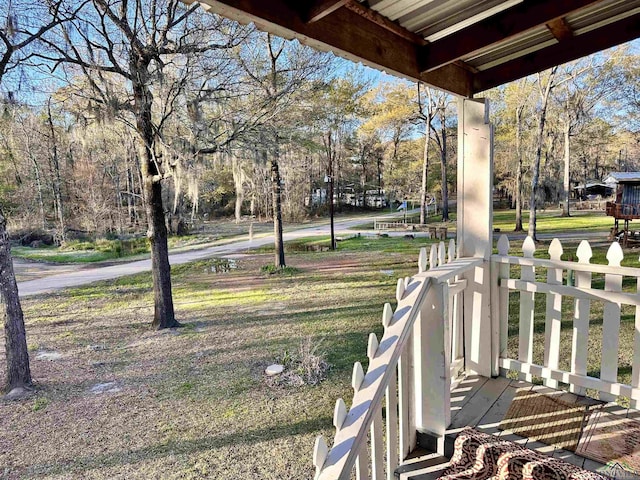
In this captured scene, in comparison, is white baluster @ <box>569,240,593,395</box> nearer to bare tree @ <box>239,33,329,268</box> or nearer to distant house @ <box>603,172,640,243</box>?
bare tree @ <box>239,33,329,268</box>

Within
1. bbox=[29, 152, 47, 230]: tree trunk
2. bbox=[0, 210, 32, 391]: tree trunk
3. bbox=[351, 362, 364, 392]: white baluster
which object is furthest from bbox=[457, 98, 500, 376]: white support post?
bbox=[29, 152, 47, 230]: tree trunk

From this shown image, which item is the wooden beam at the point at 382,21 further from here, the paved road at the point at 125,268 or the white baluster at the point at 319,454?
the paved road at the point at 125,268

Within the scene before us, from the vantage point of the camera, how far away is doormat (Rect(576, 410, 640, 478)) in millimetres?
1398

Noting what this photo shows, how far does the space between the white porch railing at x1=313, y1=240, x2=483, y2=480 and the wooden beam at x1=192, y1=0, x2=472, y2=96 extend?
0.89m

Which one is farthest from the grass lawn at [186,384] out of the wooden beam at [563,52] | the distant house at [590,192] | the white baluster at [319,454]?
the distant house at [590,192]

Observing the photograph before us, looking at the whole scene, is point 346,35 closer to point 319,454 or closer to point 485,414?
point 319,454

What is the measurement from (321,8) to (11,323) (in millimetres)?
4682

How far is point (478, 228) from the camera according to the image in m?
2.14

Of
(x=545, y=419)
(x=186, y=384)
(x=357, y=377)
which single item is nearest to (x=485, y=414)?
(x=545, y=419)

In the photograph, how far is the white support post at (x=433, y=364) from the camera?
5.15 feet

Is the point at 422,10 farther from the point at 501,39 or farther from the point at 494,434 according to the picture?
the point at 494,434

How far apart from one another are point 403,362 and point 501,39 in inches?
57.4

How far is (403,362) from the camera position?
1482mm

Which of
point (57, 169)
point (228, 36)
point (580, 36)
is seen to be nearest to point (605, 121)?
point (228, 36)
